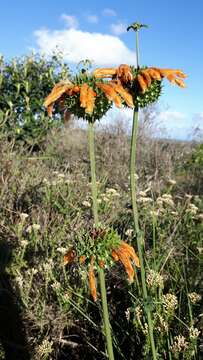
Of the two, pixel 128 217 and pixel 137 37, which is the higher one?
pixel 137 37

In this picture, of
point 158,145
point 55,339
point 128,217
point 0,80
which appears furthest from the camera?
point 158,145

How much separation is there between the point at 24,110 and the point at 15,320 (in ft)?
17.1

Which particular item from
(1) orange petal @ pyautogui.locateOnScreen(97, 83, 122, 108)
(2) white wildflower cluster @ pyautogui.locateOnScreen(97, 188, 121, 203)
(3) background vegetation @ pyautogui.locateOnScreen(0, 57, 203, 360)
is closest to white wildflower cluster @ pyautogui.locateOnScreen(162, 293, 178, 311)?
(3) background vegetation @ pyautogui.locateOnScreen(0, 57, 203, 360)

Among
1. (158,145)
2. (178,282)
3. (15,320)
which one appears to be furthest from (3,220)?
(158,145)

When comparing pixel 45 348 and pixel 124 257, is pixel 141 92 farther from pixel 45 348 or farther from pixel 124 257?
pixel 45 348

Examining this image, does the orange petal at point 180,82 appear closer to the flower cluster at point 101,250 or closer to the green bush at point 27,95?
the flower cluster at point 101,250

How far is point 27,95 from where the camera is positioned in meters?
7.68

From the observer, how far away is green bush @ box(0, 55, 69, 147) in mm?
7453

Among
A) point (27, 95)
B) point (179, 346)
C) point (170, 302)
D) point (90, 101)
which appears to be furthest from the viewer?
point (27, 95)

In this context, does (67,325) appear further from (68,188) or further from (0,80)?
(0,80)

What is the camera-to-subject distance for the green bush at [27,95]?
7453mm

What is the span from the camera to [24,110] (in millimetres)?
7680

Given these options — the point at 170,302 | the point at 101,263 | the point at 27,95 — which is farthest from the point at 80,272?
the point at 27,95

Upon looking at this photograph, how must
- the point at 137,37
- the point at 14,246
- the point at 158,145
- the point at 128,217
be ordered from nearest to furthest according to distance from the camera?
the point at 137,37 → the point at 14,246 → the point at 128,217 → the point at 158,145
